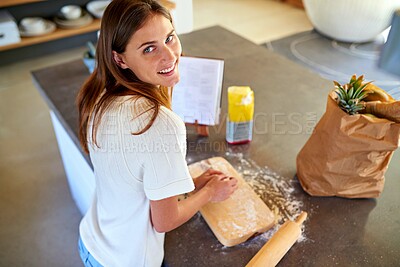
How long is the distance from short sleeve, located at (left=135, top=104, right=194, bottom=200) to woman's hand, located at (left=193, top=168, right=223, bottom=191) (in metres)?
0.20

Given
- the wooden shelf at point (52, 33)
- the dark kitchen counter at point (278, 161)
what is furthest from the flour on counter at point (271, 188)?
the wooden shelf at point (52, 33)

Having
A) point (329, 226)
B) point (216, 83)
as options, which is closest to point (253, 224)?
point (329, 226)

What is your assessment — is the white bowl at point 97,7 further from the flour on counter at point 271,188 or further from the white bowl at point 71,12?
the flour on counter at point 271,188

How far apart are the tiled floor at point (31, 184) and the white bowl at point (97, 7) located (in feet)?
1.27

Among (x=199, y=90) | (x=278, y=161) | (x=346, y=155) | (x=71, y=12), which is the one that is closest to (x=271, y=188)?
(x=278, y=161)

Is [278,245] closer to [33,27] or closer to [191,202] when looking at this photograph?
[191,202]

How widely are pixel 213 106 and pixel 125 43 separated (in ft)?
1.48

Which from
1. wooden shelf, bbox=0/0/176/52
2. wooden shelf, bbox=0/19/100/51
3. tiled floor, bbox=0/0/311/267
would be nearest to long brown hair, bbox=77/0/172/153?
tiled floor, bbox=0/0/311/267

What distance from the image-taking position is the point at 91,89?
2.71ft

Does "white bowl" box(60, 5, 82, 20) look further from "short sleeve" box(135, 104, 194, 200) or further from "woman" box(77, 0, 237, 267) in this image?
"short sleeve" box(135, 104, 194, 200)

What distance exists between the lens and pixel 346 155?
33.8 inches

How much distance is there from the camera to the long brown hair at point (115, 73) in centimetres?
70

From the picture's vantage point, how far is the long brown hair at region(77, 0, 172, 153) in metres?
0.70

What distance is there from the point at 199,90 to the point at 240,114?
14 cm
